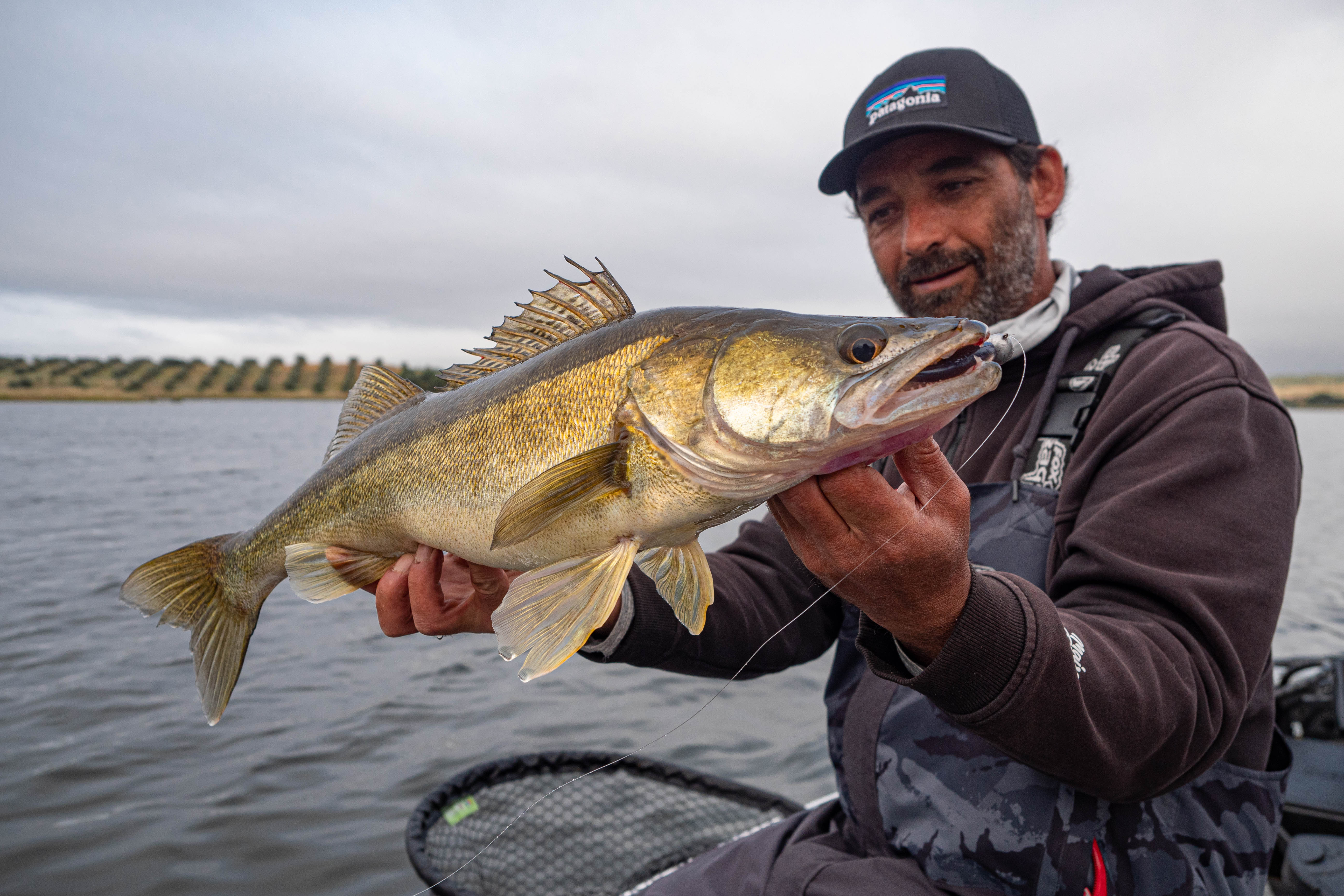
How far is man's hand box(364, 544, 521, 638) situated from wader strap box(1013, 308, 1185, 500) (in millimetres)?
1808

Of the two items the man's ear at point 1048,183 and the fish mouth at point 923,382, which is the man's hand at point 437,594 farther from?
the man's ear at point 1048,183

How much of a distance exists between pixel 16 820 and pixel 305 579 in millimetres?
4176

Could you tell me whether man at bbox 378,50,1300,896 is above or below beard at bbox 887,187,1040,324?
below

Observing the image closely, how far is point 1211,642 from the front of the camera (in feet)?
6.07

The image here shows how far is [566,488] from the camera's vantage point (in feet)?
6.04

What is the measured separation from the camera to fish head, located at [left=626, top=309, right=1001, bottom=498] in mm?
1519

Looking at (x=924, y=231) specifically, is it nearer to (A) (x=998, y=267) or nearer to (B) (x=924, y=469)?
(A) (x=998, y=267)

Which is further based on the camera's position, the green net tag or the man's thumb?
the green net tag

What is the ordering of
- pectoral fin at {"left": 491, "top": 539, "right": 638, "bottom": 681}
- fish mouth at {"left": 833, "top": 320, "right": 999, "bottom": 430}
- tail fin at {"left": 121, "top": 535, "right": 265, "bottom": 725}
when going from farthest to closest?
tail fin at {"left": 121, "top": 535, "right": 265, "bottom": 725} < pectoral fin at {"left": 491, "top": 539, "right": 638, "bottom": 681} < fish mouth at {"left": 833, "top": 320, "right": 999, "bottom": 430}

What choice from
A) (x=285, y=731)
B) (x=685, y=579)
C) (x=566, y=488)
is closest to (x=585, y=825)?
(x=685, y=579)

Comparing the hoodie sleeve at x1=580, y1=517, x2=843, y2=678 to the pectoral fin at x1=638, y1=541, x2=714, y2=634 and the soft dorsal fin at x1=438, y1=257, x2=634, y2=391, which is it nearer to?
the pectoral fin at x1=638, y1=541, x2=714, y2=634

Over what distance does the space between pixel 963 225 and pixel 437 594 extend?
104 inches

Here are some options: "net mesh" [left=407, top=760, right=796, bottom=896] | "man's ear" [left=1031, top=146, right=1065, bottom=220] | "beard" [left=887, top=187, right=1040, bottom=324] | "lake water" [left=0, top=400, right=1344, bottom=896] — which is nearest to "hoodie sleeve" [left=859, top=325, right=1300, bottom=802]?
"beard" [left=887, top=187, right=1040, bottom=324]

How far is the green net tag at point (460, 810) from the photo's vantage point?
3.59 metres
